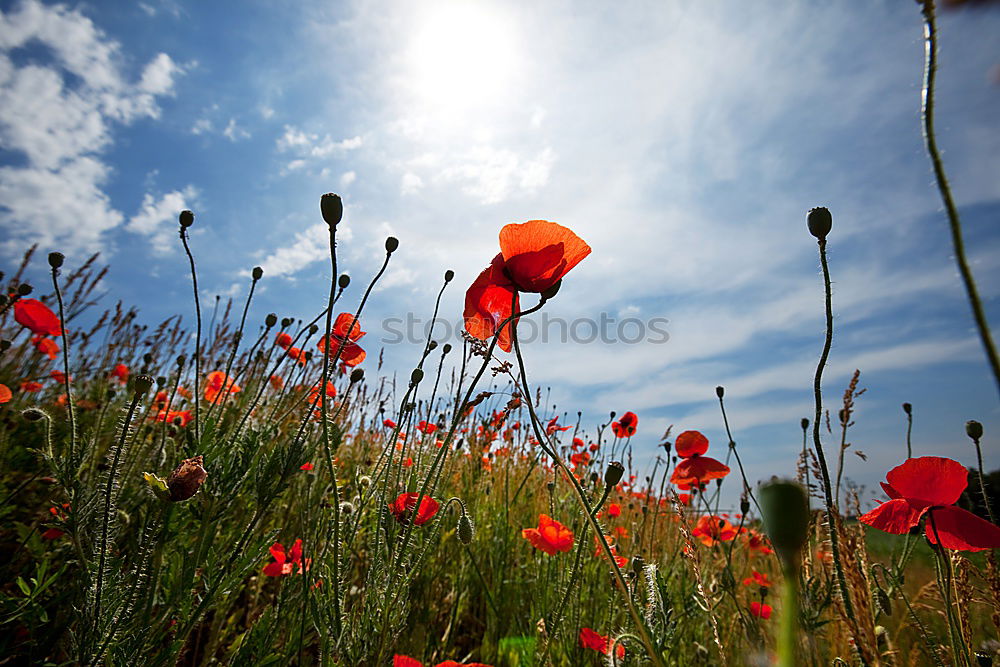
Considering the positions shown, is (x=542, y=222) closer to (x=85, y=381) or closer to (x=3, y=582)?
(x=3, y=582)

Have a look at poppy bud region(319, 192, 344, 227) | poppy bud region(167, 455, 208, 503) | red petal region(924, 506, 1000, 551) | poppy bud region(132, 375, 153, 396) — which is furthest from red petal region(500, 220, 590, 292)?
red petal region(924, 506, 1000, 551)

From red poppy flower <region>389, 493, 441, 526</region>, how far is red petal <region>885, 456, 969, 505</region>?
131 cm

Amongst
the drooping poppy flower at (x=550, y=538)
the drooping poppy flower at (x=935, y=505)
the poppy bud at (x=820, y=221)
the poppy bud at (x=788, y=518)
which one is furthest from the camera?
the drooping poppy flower at (x=550, y=538)

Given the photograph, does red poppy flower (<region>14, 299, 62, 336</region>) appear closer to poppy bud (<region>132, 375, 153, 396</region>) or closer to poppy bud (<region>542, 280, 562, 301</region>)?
poppy bud (<region>132, 375, 153, 396</region>)

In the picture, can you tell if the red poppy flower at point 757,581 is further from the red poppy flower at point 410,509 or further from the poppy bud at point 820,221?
the poppy bud at point 820,221

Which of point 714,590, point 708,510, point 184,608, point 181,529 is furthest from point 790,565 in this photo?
point 714,590

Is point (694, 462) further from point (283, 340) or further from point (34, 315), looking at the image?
point (34, 315)

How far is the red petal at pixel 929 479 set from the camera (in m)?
1.32

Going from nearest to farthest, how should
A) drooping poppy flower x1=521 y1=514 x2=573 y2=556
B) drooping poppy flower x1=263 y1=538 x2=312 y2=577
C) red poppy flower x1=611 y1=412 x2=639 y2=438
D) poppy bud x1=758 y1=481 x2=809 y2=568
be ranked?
poppy bud x1=758 y1=481 x2=809 y2=568 < drooping poppy flower x1=263 y1=538 x2=312 y2=577 < drooping poppy flower x1=521 y1=514 x2=573 y2=556 < red poppy flower x1=611 y1=412 x2=639 y2=438

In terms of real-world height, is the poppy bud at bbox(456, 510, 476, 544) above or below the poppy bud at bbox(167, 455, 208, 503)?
below

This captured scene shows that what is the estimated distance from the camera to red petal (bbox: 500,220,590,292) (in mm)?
1209

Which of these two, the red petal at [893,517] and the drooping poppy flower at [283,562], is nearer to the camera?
the red petal at [893,517]

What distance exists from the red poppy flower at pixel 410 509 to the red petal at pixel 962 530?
4.55 feet

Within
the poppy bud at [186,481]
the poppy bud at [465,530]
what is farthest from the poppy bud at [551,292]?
the poppy bud at [186,481]
